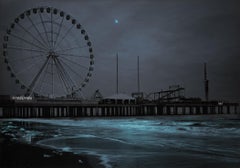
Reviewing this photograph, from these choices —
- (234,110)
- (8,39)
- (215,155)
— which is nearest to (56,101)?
(8,39)

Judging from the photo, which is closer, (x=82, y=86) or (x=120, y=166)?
(x=120, y=166)

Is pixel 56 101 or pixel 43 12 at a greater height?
pixel 43 12

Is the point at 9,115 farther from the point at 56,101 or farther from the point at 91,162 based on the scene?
the point at 91,162

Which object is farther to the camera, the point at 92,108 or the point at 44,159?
the point at 92,108

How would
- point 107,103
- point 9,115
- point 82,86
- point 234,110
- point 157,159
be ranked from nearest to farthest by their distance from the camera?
point 157,159, point 82,86, point 9,115, point 107,103, point 234,110

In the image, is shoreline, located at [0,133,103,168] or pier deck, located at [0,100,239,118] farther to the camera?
pier deck, located at [0,100,239,118]

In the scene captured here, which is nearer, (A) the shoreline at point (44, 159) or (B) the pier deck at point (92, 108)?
(A) the shoreline at point (44, 159)

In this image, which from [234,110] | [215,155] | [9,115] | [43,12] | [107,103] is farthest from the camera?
[234,110]

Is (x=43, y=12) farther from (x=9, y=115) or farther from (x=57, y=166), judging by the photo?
(x=57, y=166)

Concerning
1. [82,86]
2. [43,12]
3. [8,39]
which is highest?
[43,12]

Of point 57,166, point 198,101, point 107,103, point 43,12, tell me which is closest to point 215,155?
point 57,166
